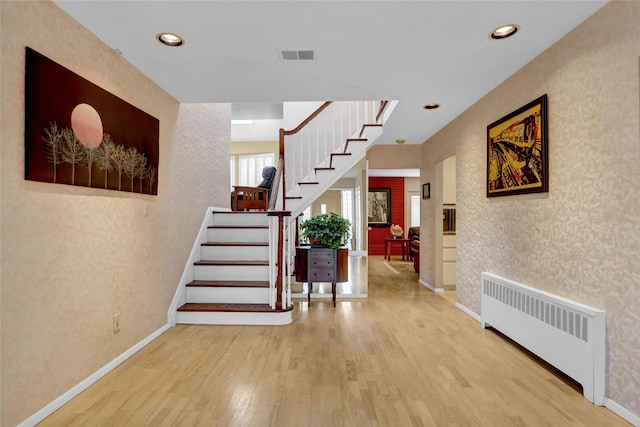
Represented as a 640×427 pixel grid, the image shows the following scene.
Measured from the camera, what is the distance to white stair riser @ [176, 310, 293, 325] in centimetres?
395

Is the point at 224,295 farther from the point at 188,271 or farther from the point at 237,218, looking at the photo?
the point at 237,218

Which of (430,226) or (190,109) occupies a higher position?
(190,109)

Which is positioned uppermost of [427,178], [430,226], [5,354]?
[427,178]

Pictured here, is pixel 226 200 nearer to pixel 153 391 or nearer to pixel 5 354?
pixel 153 391

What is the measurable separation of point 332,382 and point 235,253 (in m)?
2.60

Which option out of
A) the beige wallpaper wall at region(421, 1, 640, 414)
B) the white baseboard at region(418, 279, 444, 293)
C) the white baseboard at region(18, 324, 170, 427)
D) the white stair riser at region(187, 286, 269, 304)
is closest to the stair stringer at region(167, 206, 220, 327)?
the white stair riser at region(187, 286, 269, 304)

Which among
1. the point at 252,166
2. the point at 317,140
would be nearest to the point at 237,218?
the point at 317,140

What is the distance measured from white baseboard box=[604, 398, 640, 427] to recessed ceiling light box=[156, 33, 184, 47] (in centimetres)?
367

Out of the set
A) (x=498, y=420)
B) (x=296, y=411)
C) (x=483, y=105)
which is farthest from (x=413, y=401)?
(x=483, y=105)

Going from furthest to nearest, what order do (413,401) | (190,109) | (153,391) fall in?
(190,109), (153,391), (413,401)

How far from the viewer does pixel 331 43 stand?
2717 mm

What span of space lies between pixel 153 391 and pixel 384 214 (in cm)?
932

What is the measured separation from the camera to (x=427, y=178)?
20.4ft

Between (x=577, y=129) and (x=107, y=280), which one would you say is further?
(x=107, y=280)
